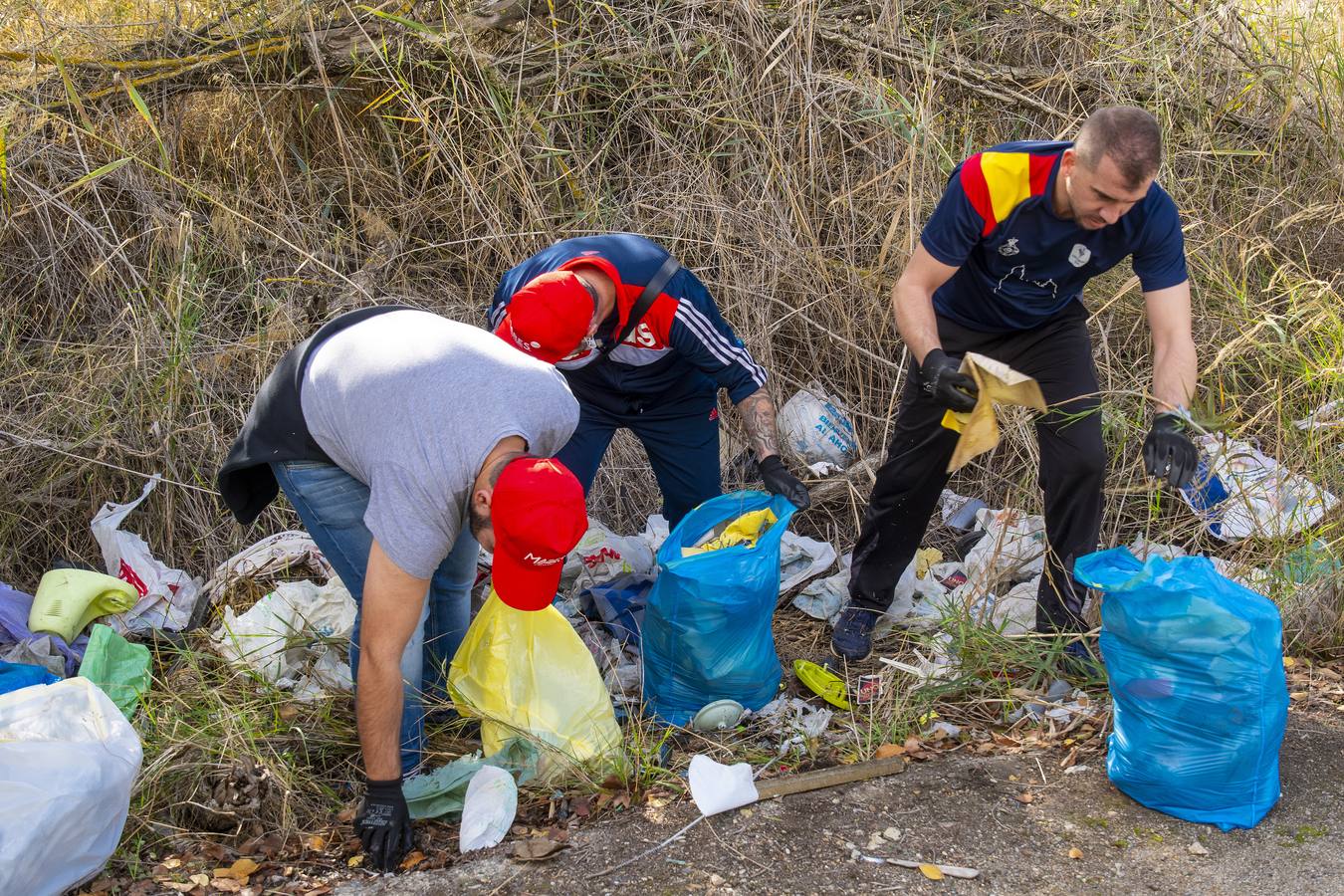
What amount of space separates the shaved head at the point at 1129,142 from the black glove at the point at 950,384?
2.02 ft

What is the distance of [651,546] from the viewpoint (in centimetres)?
392

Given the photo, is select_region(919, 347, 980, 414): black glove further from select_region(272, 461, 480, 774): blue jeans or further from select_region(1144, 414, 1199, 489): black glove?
select_region(272, 461, 480, 774): blue jeans

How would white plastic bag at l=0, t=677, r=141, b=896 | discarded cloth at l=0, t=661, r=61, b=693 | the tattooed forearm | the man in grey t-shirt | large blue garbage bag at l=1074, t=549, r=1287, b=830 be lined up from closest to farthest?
1. white plastic bag at l=0, t=677, r=141, b=896
2. the man in grey t-shirt
3. large blue garbage bag at l=1074, t=549, r=1287, b=830
4. discarded cloth at l=0, t=661, r=61, b=693
5. the tattooed forearm

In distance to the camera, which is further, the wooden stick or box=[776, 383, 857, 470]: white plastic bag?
box=[776, 383, 857, 470]: white plastic bag

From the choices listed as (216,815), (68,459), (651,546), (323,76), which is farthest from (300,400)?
(323,76)

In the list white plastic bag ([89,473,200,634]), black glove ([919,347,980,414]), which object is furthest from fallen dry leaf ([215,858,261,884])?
black glove ([919,347,980,414])

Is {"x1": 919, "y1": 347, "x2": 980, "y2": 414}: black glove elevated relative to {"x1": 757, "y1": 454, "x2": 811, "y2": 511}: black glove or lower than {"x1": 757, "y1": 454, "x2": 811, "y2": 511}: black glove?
elevated

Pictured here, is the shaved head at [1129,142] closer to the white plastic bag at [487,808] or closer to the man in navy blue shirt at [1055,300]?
the man in navy blue shirt at [1055,300]

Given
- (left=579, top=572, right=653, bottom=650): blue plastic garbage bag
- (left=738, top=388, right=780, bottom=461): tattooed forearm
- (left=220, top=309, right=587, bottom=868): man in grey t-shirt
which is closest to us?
(left=220, top=309, right=587, bottom=868): man in grey t-shirt

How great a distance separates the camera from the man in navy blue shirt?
274 centimetres

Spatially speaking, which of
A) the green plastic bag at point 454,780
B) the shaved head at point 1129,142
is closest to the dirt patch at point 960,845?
the green plastic bag at point 454,780

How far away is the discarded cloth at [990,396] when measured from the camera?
2.76 meters

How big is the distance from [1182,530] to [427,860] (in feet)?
8.75

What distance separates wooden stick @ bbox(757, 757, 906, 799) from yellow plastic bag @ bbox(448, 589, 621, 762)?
0.39 meters
